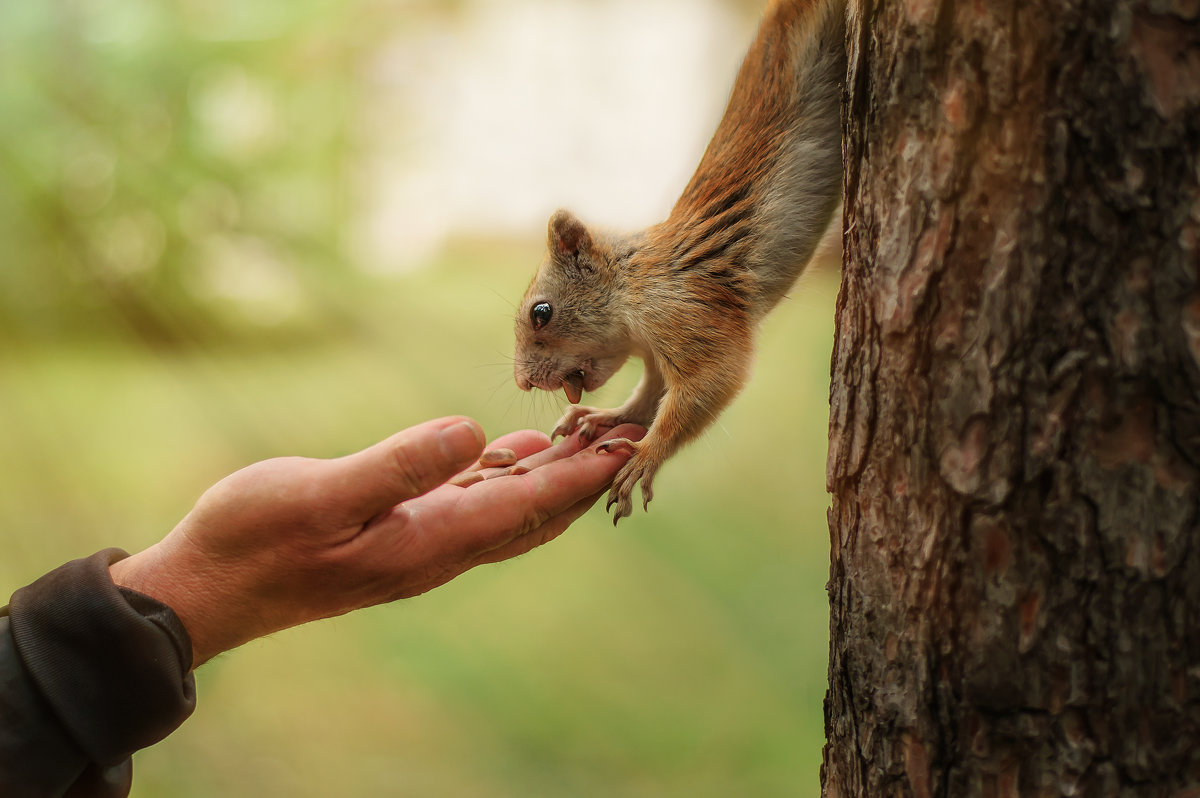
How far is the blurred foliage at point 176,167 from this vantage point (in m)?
2.35

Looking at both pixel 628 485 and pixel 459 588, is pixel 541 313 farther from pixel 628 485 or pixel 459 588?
pixel 459 588

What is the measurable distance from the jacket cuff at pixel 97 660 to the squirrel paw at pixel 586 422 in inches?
22.8

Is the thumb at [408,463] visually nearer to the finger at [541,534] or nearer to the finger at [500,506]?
the finger at [500,506]

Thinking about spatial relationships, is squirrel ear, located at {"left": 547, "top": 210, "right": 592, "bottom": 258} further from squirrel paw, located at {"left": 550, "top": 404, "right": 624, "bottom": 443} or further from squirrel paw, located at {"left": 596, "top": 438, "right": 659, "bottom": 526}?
squirrel paw, located at {"left": 596, "top": 438, "right": 659, "bottom": 526}

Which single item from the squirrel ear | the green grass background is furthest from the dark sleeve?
the green grass background

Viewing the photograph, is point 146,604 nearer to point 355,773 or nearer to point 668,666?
point 355,773

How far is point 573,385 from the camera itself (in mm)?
1297

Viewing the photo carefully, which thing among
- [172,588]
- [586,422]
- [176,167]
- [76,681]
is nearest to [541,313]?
[586,422]

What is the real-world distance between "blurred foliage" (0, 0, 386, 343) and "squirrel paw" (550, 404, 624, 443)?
1425 mm

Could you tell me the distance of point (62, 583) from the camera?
34.8 inches

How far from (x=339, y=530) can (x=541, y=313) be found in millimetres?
498

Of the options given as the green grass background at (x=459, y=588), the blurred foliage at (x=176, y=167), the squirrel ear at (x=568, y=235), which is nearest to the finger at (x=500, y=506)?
the squirrel ear at (x=568, y=235)

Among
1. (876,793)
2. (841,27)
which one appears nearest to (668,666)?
(876,793)

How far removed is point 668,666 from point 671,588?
0.64 ft
